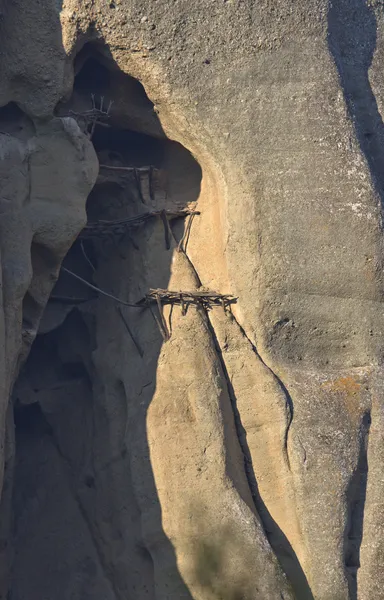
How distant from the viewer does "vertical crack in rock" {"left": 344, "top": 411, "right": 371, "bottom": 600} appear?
1001 cm

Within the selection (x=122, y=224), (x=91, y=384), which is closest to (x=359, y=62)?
(x=122, y=224)

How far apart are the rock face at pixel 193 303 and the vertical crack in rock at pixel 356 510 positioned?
0.02 m

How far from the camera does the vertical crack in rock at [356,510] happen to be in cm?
1001

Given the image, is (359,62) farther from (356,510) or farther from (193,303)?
(356,510)

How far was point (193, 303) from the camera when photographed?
36.0ft

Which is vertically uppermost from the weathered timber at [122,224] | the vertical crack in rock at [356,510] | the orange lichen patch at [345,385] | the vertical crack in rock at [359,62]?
the vertical crack in rock at [359,62]

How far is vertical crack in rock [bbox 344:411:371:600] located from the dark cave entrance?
2.02 meters

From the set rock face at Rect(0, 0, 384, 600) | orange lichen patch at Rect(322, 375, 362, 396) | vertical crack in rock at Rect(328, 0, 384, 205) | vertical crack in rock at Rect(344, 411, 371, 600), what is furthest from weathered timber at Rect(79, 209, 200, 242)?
vertical crack in rock at Rect(344, 411, 371, 600)

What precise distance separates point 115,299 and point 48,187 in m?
1.29

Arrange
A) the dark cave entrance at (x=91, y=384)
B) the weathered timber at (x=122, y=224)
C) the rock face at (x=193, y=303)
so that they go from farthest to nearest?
1. the weathered timber at (x=122, y=224)
2. the dark cave entrance at (x=91, y=384)
3. the rock face at (x=193, y=303)

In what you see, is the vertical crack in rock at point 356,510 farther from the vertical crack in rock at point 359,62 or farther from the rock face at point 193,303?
the vertical crack in rock at point 359,62

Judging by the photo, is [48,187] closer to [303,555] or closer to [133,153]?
[133,153]

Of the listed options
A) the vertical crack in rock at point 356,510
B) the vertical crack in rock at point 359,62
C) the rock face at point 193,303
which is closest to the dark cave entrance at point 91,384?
the rock face at point 193,303

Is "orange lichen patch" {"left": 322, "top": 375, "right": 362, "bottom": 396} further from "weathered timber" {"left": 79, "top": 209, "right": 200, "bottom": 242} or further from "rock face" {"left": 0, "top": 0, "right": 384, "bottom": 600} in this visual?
"weathered timber" {"left": 79, "top": 209, "right": 200, "bottom": 242}
